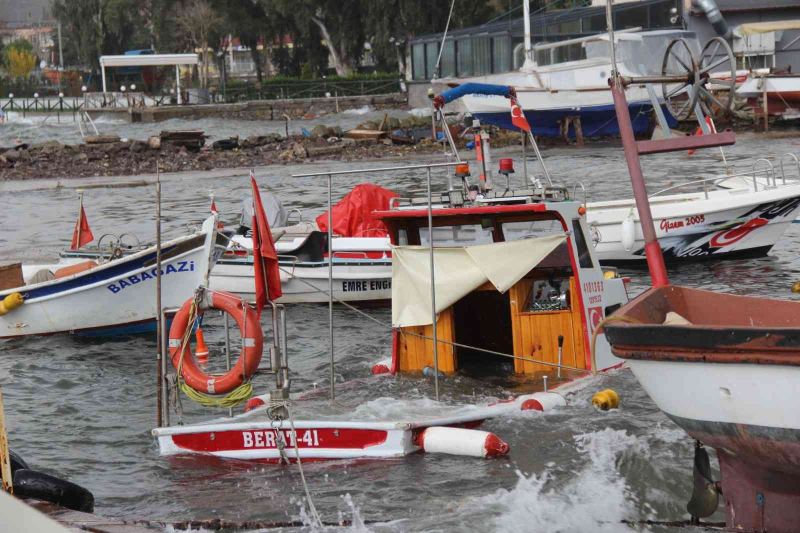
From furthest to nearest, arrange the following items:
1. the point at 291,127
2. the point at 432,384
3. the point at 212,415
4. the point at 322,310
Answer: the point at 291,127, the point at 322,310, the point at 212,415, the point at 432,384

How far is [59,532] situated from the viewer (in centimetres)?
439

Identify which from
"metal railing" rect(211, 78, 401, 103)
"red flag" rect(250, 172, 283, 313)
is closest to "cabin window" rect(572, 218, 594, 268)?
"red flag" rect(250, 172, 283, 313)

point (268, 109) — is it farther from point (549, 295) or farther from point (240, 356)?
point (240, 356)

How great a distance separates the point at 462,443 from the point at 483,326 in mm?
3298

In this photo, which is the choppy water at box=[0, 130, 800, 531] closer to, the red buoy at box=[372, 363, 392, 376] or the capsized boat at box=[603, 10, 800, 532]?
the red buoy at box=[372, 363, 392, 376]

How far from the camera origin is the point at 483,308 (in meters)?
13.7

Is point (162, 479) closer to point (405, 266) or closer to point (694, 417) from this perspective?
point (405, 266)

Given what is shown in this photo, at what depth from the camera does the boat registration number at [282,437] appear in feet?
35.5

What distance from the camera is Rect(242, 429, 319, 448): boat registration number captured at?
35.5 ft

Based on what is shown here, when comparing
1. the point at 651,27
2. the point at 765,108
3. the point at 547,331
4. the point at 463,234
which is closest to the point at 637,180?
the point at 547,331

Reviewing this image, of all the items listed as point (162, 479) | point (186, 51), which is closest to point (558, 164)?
point (162, 479)

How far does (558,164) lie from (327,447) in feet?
93.3

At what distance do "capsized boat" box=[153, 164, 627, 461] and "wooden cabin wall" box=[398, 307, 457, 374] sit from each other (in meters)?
0.01

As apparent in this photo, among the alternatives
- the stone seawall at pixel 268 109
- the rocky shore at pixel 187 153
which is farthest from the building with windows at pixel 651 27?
the stone seawall at pixel 268 109
